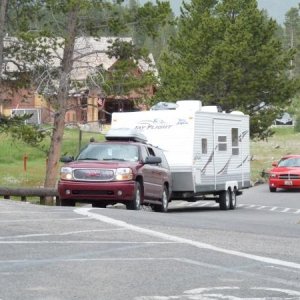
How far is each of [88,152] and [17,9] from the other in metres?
10.7

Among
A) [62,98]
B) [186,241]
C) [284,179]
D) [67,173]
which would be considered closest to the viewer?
[186,241]

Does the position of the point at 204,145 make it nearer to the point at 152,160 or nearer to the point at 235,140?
the point at 235,140

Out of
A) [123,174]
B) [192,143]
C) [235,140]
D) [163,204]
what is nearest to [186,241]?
[123,174]

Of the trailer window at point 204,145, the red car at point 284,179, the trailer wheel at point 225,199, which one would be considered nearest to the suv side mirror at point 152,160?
the trailer window at point 204,145

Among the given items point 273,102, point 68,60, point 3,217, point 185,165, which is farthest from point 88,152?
point 273,102

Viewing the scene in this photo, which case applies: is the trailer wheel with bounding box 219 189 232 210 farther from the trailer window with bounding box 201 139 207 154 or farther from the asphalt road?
the asphalt road

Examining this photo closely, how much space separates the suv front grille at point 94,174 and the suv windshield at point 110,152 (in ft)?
2.54

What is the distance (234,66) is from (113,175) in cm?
3339

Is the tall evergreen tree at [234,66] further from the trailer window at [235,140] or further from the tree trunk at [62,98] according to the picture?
the trailer window at [235,140]

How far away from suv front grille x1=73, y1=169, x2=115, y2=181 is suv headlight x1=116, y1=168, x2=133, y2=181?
0.40 feet

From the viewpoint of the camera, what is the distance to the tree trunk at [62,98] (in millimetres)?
31172

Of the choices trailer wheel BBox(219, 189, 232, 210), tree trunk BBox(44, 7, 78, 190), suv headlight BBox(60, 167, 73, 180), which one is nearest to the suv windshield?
suv headlight BBox(60, 167, 73, 180)

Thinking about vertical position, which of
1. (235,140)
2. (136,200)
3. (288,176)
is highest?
(235,140)

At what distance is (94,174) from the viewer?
22.0 m
